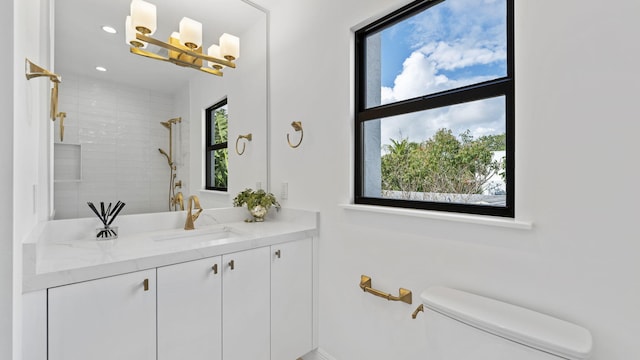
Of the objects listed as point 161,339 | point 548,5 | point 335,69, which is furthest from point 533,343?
point 335,69

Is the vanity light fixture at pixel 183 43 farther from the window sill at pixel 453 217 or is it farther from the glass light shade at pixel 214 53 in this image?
the window sill at pixel 453 217

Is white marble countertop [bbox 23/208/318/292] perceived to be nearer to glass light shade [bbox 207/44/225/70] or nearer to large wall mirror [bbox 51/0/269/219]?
large wall mirror [bbox 51/0/269/219]

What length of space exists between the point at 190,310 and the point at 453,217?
1.25 meters

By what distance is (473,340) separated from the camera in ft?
3.21

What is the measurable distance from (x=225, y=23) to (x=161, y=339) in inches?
78.9

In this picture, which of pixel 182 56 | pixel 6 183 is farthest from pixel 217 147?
pixel 6 183

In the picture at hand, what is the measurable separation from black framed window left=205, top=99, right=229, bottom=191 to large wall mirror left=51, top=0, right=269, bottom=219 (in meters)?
0.04

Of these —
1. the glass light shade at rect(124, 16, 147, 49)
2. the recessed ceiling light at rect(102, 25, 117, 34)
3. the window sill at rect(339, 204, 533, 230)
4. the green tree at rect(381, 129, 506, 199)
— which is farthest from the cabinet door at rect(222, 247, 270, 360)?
the recessed ceiling light at rect(102, 25, 117, 34)

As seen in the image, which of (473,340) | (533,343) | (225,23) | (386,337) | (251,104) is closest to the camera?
(533,343)

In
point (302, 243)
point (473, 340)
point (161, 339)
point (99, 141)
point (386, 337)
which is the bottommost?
point (386, 337)

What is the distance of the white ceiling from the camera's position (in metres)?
1.45

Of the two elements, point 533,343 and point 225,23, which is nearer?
point 533,343

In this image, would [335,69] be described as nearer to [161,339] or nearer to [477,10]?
[477,10]

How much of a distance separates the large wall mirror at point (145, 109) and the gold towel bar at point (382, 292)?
110 centimetres
